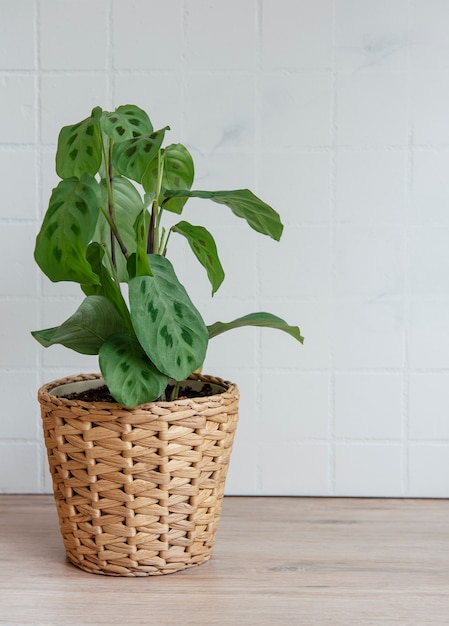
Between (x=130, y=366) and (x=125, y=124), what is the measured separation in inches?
13.4

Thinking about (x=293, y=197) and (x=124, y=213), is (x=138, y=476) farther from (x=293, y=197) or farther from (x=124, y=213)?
(x=293, y=197)

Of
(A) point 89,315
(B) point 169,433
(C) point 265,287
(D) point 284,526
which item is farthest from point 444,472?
(A) point 89,315

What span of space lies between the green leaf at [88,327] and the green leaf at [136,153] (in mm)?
184

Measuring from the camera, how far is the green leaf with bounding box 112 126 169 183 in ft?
3.17

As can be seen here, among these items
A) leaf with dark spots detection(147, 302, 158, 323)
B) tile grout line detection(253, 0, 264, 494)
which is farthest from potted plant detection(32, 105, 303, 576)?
tile grout line detection(253, 0, 264, 494)

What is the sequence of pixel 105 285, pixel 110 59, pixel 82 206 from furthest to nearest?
1. pixel 110 59
2. pixel 105 285
3. pixel 82 206

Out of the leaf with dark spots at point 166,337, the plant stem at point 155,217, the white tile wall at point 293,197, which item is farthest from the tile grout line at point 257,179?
the leaf with dark spots at point 166,337

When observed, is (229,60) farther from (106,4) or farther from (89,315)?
(89,315)

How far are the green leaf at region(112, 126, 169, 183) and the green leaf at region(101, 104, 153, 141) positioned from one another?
0.09 feet

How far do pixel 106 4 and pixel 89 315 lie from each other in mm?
714

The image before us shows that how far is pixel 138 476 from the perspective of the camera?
103cm

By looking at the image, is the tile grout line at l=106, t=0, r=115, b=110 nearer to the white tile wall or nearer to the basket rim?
the white tile wall

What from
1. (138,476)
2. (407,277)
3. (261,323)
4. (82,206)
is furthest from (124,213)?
(407,277)

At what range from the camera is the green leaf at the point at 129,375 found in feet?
3.17
